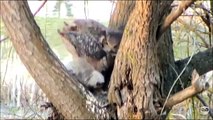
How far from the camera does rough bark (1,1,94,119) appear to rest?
2.24ft

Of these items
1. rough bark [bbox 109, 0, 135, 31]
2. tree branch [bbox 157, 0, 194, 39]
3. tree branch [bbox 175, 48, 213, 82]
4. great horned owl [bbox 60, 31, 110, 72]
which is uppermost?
tree branch [bbox 157, 0, 194, 39]

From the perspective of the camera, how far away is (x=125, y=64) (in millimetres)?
758

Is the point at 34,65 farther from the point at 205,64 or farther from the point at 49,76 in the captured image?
the point at 205,64

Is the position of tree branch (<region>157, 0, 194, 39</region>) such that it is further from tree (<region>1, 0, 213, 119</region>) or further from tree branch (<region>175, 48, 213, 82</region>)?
tree branch (<region>175, 48, 213, 82</region>)

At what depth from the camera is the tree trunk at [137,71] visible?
2.37 feet

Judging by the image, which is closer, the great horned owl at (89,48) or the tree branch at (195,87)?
the tree branch at (195,87)

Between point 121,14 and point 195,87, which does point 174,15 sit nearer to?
point 195,87

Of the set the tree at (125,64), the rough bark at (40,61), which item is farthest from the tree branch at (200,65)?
the rough bark at (40,61)

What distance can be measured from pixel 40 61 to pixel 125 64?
5.5 inches

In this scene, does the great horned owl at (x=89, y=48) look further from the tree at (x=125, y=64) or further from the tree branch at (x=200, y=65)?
the tree branch at (x=200, y=65)

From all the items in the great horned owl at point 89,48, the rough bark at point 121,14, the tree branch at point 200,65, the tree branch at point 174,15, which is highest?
the tree branch at point 174,15

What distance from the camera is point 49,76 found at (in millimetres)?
723

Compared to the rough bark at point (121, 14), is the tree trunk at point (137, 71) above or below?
below

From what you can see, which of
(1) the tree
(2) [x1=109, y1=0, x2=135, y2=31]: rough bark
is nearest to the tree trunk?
(1) the tree
